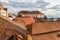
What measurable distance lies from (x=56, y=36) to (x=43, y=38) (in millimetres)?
1213

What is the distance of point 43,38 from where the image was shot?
18.7 meters

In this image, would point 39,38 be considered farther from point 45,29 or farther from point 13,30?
point 13,30

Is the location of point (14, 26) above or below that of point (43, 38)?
above

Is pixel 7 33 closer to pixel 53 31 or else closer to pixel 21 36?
pixel 21 36

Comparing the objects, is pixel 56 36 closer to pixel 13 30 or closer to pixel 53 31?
pixel 53 31

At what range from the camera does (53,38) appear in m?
18.7

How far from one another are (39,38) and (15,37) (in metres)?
3.27

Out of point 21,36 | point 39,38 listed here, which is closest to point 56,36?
point 39,38

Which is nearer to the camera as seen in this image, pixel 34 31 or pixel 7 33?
pixel 7 33

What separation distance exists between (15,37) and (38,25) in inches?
153

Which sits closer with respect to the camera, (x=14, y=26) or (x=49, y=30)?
(x=14, y=26)

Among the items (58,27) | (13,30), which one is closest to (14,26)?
(13,30)

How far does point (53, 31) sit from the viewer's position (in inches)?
742

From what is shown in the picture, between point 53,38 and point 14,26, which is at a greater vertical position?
point 14,26
